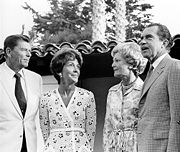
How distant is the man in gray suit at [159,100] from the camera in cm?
402

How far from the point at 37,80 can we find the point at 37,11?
22201 mm

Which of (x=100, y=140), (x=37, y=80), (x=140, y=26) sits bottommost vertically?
(x=100, y=140)

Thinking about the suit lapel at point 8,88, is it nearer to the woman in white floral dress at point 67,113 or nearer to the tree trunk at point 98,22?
the woman in white floral dress at point 67,113

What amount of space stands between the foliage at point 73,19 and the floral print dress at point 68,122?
20.4 m

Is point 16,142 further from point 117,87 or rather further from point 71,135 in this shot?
point 117,87

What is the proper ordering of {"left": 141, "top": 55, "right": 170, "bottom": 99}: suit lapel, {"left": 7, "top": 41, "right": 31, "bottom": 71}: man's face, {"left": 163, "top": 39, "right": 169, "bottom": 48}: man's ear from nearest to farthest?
{"left": 141, "top": 55, "right": 170, "bottom": 99}: suit lapel < {"left": 163, "top": 39, "right": 169, "bottom": 48}: man's ear < {"left": 7, "top": 41, "right": 31, "bottom": 71}: man's face

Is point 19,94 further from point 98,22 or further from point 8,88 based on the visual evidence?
point 98,22

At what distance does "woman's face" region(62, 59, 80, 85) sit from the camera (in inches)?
190

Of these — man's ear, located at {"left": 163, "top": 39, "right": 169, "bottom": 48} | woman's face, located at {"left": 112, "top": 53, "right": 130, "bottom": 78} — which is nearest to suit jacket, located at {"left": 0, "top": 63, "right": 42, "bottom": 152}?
woman's face, located at {"left": 112, "top": 53, "right": 130, "bottom": 78}

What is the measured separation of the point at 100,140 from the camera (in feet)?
23.4

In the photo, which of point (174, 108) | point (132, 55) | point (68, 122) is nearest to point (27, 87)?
point (68, 122)

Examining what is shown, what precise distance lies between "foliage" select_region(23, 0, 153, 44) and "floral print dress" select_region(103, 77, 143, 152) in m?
20.7

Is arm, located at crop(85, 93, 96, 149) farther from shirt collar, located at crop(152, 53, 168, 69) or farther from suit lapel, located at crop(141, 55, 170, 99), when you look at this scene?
shirt collar, located at crop(152, 53, 168, 69)

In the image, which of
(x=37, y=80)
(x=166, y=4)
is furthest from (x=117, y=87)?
(x=166, y=4)
